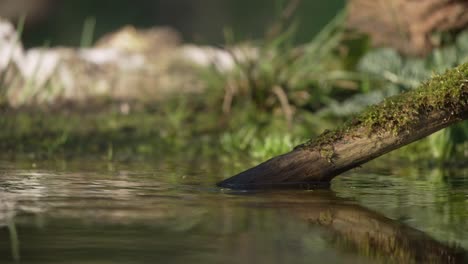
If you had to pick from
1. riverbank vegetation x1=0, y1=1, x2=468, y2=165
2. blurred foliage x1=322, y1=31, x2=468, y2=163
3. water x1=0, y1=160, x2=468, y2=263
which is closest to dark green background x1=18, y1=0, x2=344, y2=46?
riverbank vegetation x1=0, y1=1, x2=468, y2=165

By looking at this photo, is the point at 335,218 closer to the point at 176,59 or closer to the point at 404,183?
the point at 404,183

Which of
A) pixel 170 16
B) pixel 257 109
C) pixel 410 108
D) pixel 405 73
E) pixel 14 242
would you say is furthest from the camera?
pixel 170 16

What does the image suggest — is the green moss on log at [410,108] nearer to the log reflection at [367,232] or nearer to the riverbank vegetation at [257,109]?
the log reflection at [367,232]

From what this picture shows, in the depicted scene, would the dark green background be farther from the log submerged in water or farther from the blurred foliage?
the log submerged in water

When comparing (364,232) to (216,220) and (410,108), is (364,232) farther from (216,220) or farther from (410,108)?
(410,108)

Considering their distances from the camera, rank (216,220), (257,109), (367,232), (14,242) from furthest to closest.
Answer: (257,109) < (216,220) < (367,232) < (14,242)

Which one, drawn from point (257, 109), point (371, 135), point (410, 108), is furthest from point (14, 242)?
point (257, 109)
